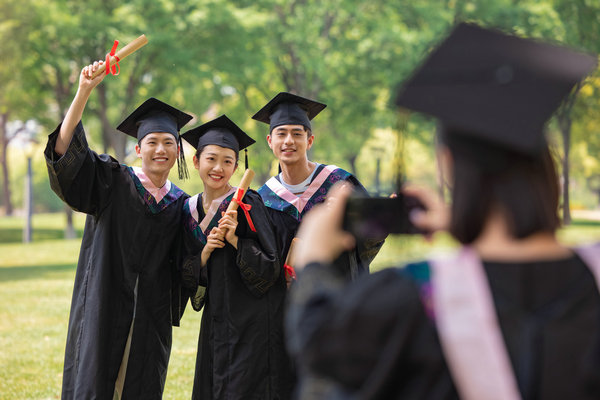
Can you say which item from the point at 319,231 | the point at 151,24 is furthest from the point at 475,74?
the point at 151,24

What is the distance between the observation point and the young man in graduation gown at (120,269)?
12.9 ft

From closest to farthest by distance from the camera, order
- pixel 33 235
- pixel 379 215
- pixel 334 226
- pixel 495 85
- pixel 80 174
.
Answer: pixel 495 85 < pixel 334 226 < pixel 379 215 < pixel 80 174 < pixel 33 235

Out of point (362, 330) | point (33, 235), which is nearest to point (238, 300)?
point (362, 330)

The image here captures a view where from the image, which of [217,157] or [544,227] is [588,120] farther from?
[544,227]

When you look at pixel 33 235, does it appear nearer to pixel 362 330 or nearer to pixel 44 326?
pixel 44 326

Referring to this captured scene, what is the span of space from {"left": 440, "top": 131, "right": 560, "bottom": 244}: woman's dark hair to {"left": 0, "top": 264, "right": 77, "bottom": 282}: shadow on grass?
43.8 feet

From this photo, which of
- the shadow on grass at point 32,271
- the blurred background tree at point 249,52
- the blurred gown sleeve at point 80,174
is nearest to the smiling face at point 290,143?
A: the blurred gown sleeve at point 80,174

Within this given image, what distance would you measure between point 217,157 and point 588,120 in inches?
979

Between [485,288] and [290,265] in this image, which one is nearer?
[485,288]

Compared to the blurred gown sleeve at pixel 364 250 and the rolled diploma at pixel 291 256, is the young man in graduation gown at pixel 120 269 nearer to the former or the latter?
the rolled diploma at pixel 291 256

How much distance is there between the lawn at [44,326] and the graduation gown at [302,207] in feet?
0.99

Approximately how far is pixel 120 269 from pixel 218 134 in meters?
1.02

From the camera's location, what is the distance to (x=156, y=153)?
420 cm

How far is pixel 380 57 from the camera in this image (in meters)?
22.2
